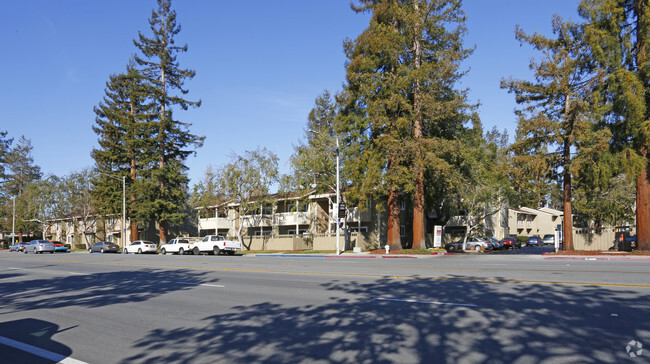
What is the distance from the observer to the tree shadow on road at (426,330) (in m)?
6.12

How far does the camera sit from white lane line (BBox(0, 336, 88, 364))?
6.39m

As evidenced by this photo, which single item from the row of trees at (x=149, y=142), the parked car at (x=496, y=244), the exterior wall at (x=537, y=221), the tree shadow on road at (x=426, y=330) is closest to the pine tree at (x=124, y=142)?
the row of trees at (x=149, y=142)

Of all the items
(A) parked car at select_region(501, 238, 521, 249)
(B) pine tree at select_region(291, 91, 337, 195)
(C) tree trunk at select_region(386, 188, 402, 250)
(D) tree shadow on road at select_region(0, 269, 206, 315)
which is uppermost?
(B) pine tree at select_region(291, 91, 337, 195)

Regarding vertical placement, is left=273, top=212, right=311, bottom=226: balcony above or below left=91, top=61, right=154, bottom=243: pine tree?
below

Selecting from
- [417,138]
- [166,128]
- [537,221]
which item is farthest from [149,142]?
[537,221]

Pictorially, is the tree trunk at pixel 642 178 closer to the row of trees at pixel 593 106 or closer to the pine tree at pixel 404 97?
the row of trees at pixel 593 106

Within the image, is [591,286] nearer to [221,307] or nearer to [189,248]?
[221,307]

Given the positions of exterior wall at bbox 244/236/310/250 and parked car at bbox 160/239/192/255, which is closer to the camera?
parked car at bbox 160/239/192/255

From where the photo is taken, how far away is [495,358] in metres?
5.84

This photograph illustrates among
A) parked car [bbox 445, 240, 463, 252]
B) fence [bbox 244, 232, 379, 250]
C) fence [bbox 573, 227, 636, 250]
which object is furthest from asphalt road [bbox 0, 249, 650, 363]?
fence [bbox 244, 232, 379, 250]

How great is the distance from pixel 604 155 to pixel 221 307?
29397 mm

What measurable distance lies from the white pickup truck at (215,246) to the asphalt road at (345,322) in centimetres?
2527

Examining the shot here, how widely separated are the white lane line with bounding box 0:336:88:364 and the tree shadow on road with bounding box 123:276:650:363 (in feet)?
2.91

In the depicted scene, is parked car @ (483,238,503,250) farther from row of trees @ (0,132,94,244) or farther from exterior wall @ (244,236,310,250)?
row of trees @ (0,132,94,244)
